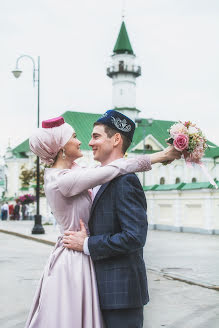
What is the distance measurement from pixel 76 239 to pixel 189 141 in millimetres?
855

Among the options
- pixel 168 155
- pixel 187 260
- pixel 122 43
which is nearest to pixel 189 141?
pixel 168 155

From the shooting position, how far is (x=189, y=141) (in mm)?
2887

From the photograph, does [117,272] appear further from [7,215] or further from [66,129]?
[7,215]

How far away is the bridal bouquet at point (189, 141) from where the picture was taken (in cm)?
283

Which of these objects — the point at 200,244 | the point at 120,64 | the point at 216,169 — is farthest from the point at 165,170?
the point at 200,244

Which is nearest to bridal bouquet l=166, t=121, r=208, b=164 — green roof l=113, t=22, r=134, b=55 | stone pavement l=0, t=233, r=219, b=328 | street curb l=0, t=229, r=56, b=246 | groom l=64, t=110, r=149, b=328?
groom l=64, t=110, r=149, b=328

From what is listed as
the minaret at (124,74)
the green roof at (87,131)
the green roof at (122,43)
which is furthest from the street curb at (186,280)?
the green roof at (122,43)

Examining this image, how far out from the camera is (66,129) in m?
3.16

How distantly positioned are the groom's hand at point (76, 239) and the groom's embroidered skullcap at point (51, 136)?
507 mm

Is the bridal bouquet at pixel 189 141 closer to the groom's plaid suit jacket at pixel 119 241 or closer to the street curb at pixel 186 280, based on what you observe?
the groom's plaid suit jacket at pixel 119 241

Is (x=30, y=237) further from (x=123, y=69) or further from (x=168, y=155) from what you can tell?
(x=123, y=69)

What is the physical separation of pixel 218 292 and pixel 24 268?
188 inches

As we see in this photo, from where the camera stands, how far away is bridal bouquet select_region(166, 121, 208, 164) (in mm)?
2828

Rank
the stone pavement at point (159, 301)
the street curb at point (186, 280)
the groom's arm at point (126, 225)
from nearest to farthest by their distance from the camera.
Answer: the groom's arm at point (126, 225) → the stone pavement at point (159, 301) → the street curb at point (186, 280)
